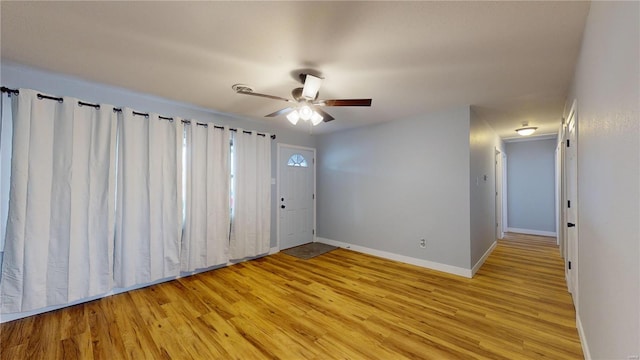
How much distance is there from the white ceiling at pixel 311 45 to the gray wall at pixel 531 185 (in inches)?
155

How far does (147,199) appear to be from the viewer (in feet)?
10.3

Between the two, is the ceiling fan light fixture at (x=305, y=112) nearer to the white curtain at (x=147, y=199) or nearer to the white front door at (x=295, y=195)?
the white curtain at (x=147, y=199)

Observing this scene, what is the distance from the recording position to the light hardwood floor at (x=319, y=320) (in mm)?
1972

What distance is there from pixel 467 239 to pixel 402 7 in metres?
3.17

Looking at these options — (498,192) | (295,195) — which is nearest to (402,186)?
(295,195)

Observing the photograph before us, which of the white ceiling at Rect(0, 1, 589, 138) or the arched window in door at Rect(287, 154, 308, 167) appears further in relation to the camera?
the arched window in door at Rect(287, 154, 308, 167)

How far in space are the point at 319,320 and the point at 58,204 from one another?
9.73 ft

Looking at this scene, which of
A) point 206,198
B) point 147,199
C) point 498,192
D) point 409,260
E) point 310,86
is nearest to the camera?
point 310,86

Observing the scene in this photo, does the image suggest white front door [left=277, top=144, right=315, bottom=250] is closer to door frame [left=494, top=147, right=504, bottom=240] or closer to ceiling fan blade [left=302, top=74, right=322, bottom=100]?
ceiling fan blade [left=302, top=74, right=322, bottom=100]

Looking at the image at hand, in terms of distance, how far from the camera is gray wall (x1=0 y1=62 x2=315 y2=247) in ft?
7.95

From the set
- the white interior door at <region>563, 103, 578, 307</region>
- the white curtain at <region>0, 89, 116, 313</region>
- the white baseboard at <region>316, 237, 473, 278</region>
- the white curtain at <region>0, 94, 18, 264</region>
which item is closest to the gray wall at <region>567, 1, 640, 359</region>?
the white interior door at <region>563, 103, 578, 307</region>

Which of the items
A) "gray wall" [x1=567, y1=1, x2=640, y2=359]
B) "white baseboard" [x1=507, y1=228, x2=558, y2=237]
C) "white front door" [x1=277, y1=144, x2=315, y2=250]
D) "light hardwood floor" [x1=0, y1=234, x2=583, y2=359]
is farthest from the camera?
"white baseboard" [x1=507, y1=228, x2=558, y2=237]

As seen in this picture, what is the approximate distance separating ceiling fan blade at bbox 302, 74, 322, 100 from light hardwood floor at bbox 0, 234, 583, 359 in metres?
2.23

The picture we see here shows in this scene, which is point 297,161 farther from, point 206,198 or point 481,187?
point 481,187
